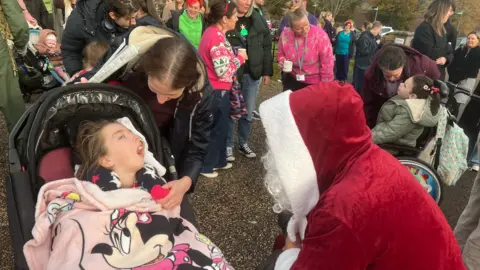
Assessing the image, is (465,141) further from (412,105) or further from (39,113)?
(39,113)

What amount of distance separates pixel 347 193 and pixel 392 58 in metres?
2.57

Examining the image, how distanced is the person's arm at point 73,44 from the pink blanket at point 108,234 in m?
1.84

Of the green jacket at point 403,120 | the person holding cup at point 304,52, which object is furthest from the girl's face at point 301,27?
the green jacket at point 403,120

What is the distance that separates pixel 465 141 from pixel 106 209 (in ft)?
9.94

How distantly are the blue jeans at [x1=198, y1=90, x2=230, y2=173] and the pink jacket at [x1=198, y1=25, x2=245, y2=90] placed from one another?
13 centimetres

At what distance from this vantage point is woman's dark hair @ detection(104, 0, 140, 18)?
3182 millimetres

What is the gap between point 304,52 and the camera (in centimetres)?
432

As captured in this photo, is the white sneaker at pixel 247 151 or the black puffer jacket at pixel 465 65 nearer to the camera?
the white sneaker at pixel 247 151

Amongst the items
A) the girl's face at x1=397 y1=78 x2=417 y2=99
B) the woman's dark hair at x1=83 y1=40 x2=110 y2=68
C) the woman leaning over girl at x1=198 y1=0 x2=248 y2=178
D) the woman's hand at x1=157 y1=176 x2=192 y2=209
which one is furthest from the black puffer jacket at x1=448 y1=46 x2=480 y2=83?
the woman's hand at x1=157 y1=176 x2=192 y2=209

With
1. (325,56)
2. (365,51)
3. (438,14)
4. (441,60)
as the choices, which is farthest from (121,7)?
(365,51)

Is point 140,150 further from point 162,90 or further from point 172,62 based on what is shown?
point 172,62

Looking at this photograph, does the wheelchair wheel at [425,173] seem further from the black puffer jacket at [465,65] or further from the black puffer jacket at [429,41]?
the black puffer jacket at [465,65]

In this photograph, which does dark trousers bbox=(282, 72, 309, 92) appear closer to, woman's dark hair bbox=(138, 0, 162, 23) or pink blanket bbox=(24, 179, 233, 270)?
woman's dark hair bbox=(138, 0, 162, 23)

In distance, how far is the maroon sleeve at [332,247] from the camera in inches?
47.8
